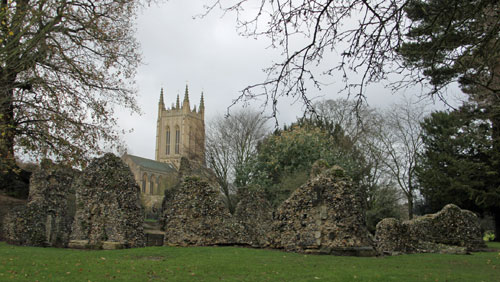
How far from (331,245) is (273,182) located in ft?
54.3

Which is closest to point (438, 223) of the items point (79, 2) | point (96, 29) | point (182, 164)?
point (182, 164)

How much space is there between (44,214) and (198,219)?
693 centimetres

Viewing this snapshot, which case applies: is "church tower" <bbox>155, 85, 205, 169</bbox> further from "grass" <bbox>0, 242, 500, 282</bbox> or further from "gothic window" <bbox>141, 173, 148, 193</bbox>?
"grass" <bbox>0, 242, 500, 282</bbox>

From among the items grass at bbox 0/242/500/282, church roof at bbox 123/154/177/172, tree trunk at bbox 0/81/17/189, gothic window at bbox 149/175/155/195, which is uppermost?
church roof at bbox 123/154/177/172

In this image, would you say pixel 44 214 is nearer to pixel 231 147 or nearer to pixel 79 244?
pixel 79 244

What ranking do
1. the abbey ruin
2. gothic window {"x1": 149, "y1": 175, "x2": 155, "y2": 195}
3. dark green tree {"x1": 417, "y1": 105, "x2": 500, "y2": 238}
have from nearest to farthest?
1. the abbey ruin
2. dark green tree {"x1": 417, "y1": 105, "x2": 500, "y2": 238}
3. gothic window {"x1": 149, "y1": 175, "x2": 155, "y2": 195}

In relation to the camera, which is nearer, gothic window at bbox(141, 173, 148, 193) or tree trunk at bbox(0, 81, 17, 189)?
tree trunk at bbox(0, 81, 17, 189)

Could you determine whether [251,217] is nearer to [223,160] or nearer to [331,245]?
[331,245]

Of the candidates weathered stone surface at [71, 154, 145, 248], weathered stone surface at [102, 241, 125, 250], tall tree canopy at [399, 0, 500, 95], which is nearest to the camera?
tall tree canopy at [399, 0, 500, 95]

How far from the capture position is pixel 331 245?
523 inches

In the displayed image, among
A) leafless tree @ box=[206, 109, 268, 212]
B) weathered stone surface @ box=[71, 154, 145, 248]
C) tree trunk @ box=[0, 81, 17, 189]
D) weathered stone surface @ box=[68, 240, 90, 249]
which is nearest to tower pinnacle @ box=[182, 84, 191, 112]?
leafless tree @ box=[206, 109, 268, 212]

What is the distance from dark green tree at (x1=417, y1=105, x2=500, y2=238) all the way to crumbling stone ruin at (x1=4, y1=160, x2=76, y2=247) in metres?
23.1

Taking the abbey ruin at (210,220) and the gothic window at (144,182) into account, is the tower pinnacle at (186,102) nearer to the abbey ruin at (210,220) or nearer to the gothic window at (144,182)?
the gothic window at (144,182)

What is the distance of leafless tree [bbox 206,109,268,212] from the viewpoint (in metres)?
32.5
